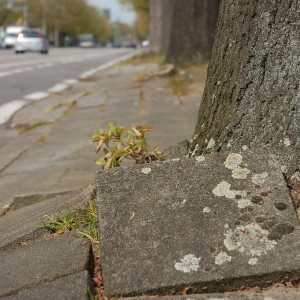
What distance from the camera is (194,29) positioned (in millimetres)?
13969

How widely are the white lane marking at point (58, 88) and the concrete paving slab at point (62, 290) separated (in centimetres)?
1112

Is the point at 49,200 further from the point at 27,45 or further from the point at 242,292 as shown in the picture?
the point at 27,45

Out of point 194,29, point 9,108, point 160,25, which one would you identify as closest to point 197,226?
point 9,108

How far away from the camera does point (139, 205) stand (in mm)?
2537

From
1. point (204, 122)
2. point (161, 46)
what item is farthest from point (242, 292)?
point (161, 46)

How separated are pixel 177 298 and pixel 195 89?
8.50 m

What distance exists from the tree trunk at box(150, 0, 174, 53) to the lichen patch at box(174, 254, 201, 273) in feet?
73.9

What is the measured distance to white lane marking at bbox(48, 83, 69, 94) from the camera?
524 inches

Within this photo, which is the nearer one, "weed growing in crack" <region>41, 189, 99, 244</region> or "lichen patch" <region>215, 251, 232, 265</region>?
"lichen patch" <region>215, 251, 232, 265</region>

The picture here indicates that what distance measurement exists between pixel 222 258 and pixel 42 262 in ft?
2.61

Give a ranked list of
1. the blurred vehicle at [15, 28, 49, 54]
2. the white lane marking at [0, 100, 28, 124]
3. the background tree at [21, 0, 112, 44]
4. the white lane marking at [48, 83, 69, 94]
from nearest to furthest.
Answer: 1. the white lane marking at [0, 100, 28, 124]
2. the white lane marking at [48, 83, 69, 94]
3. the blurred vehicle at [15, 28, 49, 54]
4. the background tree at [21, 0, 112, 44]

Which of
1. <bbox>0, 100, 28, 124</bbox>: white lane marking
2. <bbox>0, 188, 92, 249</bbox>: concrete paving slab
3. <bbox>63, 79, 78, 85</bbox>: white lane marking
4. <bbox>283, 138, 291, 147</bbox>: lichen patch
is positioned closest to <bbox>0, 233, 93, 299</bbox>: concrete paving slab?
<bbox>0, 188, 92, 249</bbox>: concrete paving slab

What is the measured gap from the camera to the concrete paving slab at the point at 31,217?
112 inches

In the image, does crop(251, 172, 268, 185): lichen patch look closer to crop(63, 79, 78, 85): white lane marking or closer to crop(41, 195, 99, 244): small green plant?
crop(41, 195, 99, 244): small green plant
